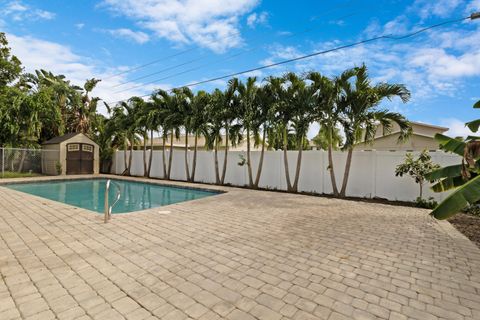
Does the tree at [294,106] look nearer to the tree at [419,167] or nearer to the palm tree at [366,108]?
the palm tree at [366,108]

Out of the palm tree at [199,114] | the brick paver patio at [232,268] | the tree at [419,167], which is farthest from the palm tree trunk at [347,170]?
the palm tree at [199,114]

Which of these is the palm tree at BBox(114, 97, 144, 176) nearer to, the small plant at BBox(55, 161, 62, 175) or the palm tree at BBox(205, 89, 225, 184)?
the small plant at BBox(55, 161, 62, 175)

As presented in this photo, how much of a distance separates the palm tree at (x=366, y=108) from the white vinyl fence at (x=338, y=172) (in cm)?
85

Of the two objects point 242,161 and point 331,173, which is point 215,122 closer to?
point 242,161

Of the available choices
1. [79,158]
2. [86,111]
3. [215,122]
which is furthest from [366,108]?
[86,111]

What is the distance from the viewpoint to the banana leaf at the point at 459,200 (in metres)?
3.38

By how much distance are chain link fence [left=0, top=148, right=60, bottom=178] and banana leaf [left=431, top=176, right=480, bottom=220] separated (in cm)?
2191

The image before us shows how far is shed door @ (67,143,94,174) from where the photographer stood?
784 inches

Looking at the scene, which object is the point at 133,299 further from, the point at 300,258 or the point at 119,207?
the point at 119,207

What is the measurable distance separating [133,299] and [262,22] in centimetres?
1105

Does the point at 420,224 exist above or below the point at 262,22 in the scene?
below

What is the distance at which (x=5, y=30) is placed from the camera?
18.8 meters

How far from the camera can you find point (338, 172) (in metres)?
11.3

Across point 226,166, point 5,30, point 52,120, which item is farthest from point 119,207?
point 5,30
